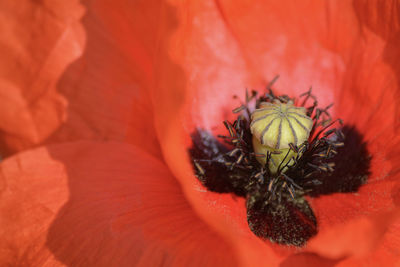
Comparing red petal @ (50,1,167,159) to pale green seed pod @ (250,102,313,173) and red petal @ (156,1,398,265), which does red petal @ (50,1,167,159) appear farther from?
pale green seed pod @ (250,102,313,173)

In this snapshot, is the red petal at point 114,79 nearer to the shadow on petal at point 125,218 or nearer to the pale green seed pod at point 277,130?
the shadow on petal at point 125,218

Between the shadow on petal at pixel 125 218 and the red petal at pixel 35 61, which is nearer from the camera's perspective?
the shadow on petal at pixel 125 218

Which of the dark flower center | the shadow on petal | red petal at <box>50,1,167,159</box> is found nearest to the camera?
the shadow on petal

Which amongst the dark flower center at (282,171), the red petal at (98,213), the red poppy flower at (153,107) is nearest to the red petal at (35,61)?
the red poppy flower at (153,107)

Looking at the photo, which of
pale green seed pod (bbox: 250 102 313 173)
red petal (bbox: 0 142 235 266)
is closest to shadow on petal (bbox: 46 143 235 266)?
red petal (bbox: 0 142 235 266)

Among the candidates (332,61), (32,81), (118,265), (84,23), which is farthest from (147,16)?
(118,265)

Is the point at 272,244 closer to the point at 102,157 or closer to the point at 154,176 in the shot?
Result: the point at 154,176

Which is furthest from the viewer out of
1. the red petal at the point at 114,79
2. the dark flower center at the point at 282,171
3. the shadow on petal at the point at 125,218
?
the red petal at the point at 114,79
